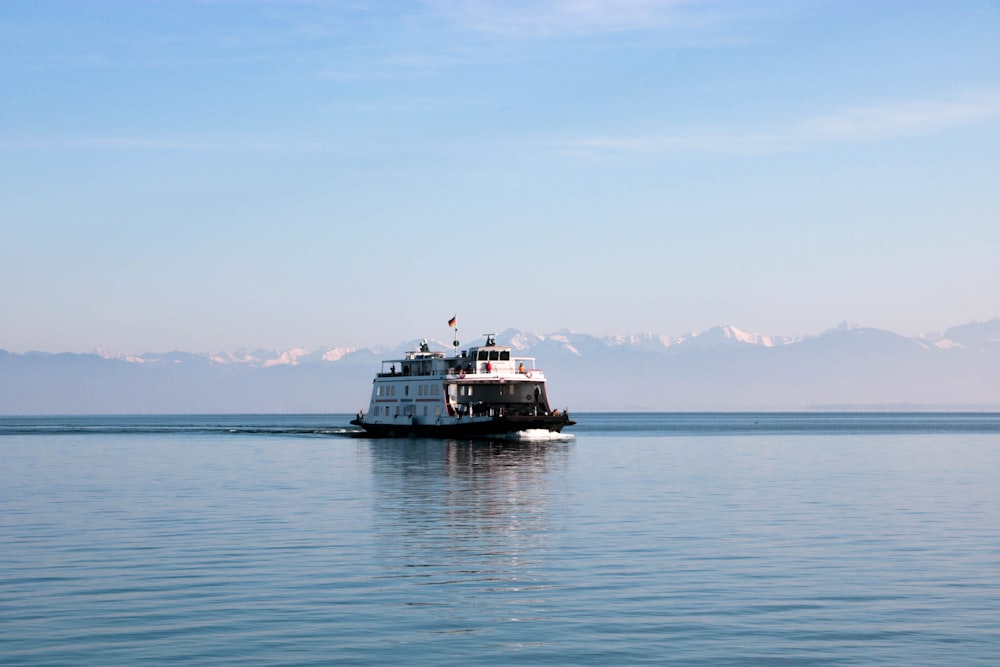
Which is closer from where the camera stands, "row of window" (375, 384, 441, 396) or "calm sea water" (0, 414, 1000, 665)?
"calm sea water" (0, 414, 1000, 665)

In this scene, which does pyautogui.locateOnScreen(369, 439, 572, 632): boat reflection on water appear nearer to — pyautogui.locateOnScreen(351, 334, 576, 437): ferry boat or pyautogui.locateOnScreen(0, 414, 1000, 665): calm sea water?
pyautogui.locateOnScreen(0, 414, 1000, 665): calm sea water

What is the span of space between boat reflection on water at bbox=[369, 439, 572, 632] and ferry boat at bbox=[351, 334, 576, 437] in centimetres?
3756

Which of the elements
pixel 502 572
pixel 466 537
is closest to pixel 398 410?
pixel 466 537

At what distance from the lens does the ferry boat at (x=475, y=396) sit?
124 metres

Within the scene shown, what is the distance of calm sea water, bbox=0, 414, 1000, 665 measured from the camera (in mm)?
23469

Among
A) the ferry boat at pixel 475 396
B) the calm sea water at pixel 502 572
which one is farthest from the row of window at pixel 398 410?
the calm sea water at pixel 502 572

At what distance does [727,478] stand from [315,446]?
6578 cm

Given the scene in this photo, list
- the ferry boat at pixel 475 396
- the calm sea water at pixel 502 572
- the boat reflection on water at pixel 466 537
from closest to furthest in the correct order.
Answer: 1. the calm sea water at pixel 502 572
2. the boat reflection on water at pixel 466 537
3. the ferry boat at pixel 475 396

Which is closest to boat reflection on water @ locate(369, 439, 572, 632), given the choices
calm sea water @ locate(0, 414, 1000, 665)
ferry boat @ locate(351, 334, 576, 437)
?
calm sea water @ locate(0, 414, 1000, 665)

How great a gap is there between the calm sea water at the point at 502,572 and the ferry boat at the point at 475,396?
5531 cm

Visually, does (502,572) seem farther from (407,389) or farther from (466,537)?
(407,389)

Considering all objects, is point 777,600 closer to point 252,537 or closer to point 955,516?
point 252,537

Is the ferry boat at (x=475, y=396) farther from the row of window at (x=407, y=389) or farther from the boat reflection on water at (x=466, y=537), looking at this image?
the boat reflection on water at (x=466, y=537)

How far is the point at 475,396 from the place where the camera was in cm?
12962
